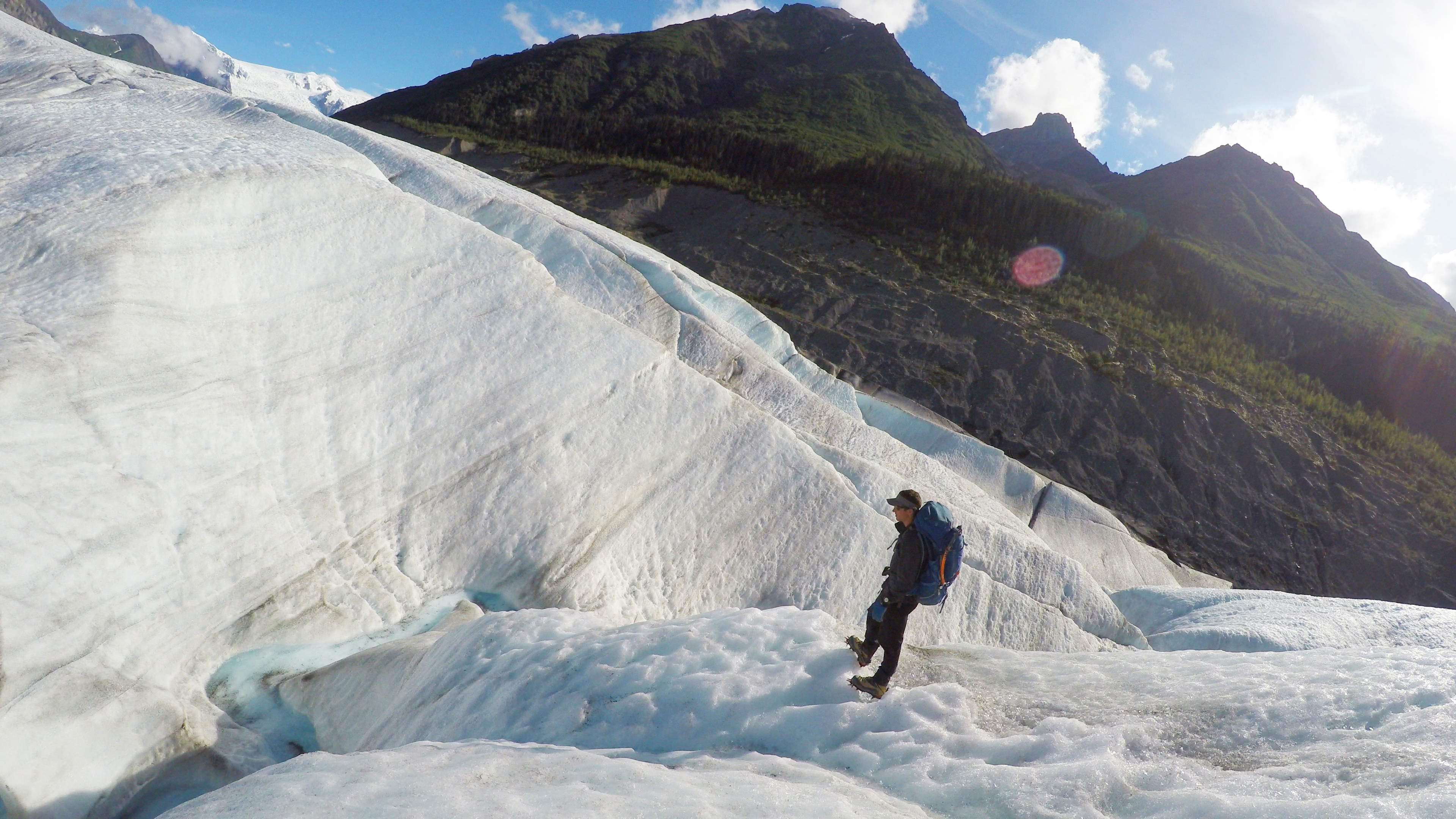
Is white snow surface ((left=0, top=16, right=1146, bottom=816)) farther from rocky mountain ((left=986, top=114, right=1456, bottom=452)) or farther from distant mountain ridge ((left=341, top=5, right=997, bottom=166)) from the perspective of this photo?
distant mountain ridge ((left=341, top=5, right=997, bottom=166))

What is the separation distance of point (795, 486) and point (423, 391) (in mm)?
5441

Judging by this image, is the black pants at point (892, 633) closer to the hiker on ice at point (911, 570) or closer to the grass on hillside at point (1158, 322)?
the hiker on ice at point (911, 570)

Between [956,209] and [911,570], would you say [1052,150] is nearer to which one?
[956,209]

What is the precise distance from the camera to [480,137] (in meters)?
82.6

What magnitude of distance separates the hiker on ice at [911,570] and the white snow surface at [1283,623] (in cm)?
703

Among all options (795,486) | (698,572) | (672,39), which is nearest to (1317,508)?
(795,486)

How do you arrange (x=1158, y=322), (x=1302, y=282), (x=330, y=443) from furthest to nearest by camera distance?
(x=1302, y=282)
(x=1158, y=322)
(x=330, y=443)

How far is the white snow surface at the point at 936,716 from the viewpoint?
4.57 metres

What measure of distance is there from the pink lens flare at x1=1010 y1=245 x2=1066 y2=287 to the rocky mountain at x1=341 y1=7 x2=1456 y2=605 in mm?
842

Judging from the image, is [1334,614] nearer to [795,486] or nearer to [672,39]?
[795,486]

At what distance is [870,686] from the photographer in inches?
222

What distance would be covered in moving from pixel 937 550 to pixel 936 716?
129cm

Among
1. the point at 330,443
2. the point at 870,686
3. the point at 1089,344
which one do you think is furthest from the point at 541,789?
the point at 1089,344

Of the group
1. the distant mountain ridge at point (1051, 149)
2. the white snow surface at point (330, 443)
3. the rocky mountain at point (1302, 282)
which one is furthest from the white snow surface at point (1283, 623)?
the distant mountain ridge at point (1051, 149)
